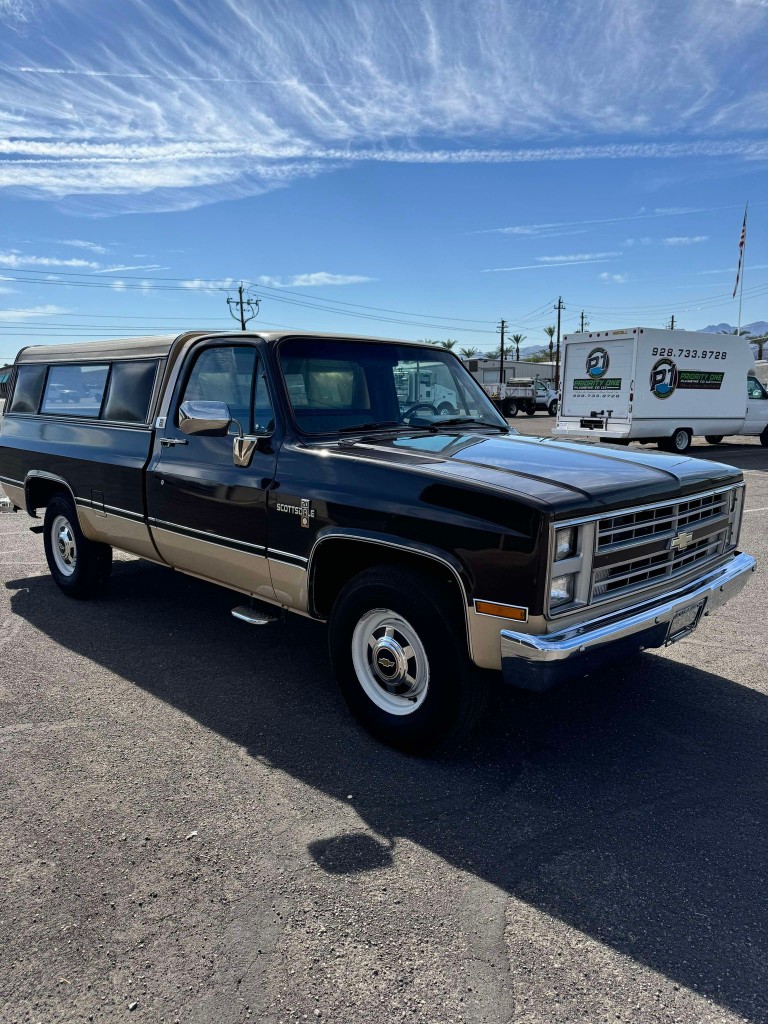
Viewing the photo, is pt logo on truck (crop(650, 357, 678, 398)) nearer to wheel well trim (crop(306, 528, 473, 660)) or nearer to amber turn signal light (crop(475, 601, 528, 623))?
wheel well trim (crop(306, 528, 473, 660))

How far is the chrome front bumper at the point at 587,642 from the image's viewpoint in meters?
2.84

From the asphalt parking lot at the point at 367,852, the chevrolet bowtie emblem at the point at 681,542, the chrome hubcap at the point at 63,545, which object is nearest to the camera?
the asphalt parking lot at the point at 367,852

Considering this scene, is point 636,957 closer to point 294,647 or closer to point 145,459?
point 294,647

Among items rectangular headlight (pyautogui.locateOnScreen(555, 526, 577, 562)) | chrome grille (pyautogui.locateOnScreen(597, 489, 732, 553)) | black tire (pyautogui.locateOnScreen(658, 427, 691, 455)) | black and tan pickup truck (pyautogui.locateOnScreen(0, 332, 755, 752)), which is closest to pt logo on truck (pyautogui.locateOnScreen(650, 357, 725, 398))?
black tire (pyautogui.locateOnScreen(658, 427, 691, 455))

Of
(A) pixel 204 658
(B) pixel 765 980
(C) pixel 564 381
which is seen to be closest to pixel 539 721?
(B) pixel 765 980

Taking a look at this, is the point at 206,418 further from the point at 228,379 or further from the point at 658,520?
the point at 658,520

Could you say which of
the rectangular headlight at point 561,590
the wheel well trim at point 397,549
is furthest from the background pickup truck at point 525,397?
the rectangular headlight at point 561,590

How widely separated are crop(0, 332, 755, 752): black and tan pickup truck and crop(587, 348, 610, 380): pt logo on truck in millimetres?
13792

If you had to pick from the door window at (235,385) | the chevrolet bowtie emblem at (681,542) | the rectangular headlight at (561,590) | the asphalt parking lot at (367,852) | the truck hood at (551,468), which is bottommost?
the asphalt parking lot at (367,852)

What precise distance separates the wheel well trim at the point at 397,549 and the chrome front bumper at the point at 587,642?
23 centimetres

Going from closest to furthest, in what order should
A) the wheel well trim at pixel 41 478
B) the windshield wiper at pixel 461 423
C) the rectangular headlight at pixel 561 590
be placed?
the rectangular headlight at pixel 561 590 → the windshield wiper at pixel 461 423 → the wheel well trim at pixel 41 478

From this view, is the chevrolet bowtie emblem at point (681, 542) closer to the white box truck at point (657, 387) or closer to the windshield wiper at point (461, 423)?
the windshield wiper at point (461, 423)

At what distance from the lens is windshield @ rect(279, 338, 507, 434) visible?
404 cm

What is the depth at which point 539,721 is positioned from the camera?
386 centimetres
